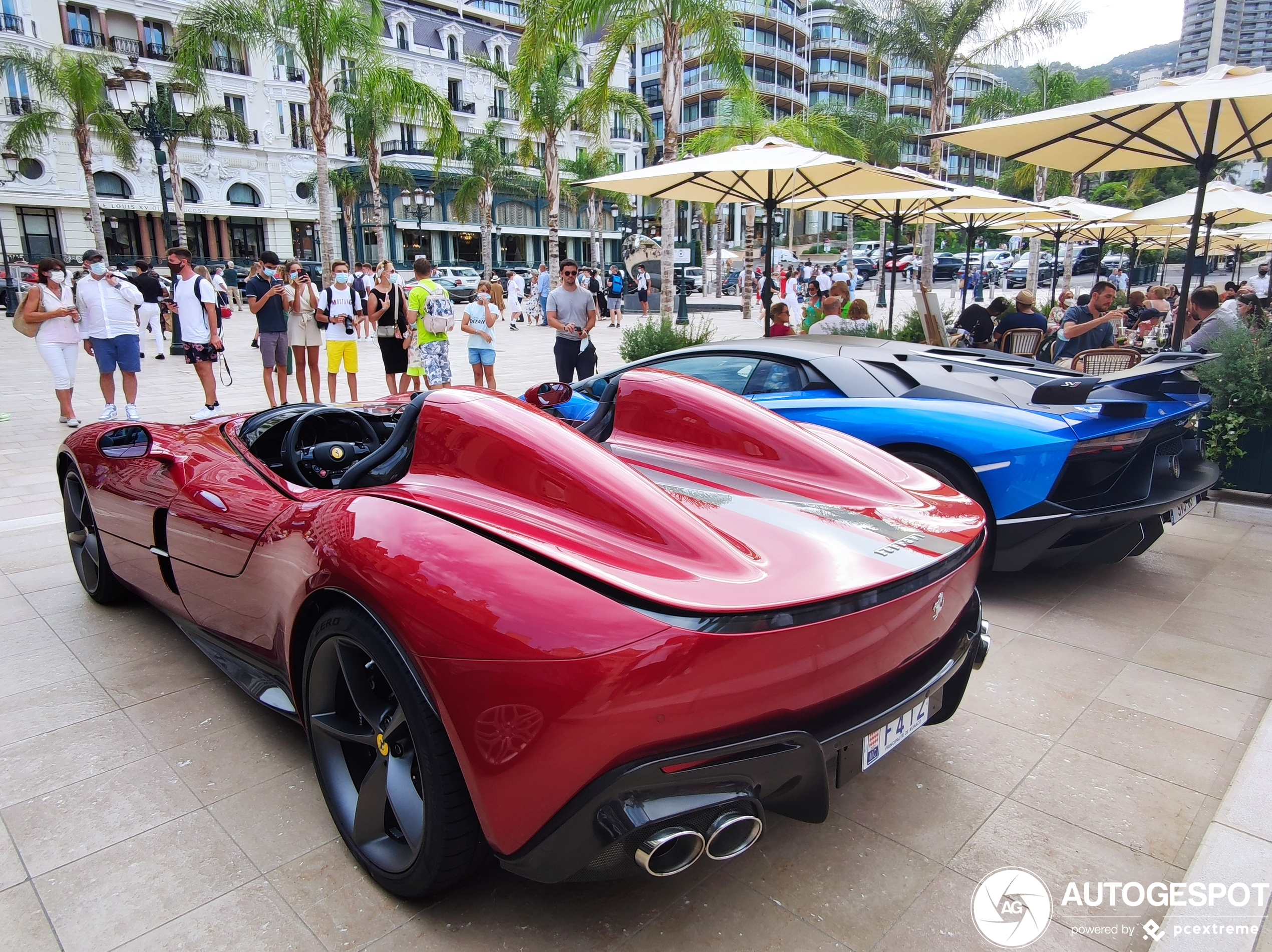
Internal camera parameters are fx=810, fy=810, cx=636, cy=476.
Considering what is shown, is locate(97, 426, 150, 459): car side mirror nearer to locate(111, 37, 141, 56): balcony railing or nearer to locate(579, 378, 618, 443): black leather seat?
locate(579, 378, 618, 443): black leather seat

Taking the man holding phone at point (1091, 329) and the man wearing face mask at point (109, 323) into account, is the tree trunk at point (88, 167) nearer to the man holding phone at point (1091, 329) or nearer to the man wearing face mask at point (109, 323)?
the man wearing face mask at point (109, 323)

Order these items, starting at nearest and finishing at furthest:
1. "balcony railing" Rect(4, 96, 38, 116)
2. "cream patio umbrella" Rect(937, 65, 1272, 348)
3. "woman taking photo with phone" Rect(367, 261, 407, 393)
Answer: "cream patio umbrella" Rect(937, 65, 1272, 348), "woman taking photo with phone" Rect(367, 261, 407, 393), "balcony railing" Rect(4, 96, 38, 116)

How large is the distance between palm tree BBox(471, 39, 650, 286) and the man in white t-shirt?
28.6ft

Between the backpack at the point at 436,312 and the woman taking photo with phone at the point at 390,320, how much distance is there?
2.46 ft

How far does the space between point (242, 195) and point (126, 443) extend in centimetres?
4560

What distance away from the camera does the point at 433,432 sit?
7.78 ft

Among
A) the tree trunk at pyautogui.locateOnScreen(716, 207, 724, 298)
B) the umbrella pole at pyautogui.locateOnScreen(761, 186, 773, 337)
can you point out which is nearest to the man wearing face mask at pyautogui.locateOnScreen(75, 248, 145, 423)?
the umbrella pole at pyautogui.locateOnScreen(761, 186, 773, 337)

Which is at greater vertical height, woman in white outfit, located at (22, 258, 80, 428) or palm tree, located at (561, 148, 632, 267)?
palm tree, located at (561, 148, 632, 267)

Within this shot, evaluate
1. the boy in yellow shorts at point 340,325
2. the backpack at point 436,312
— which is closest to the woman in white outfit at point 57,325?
the boy in yellow shorts at point 340,325

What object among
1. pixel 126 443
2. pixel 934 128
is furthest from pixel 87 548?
pixel 934 128

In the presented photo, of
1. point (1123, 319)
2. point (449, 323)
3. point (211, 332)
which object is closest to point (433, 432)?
point (449, 323)

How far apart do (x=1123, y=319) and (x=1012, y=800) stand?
13.2 m

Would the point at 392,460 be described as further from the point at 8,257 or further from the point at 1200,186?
the point at 8,257

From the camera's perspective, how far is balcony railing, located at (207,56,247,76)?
41.3 m
